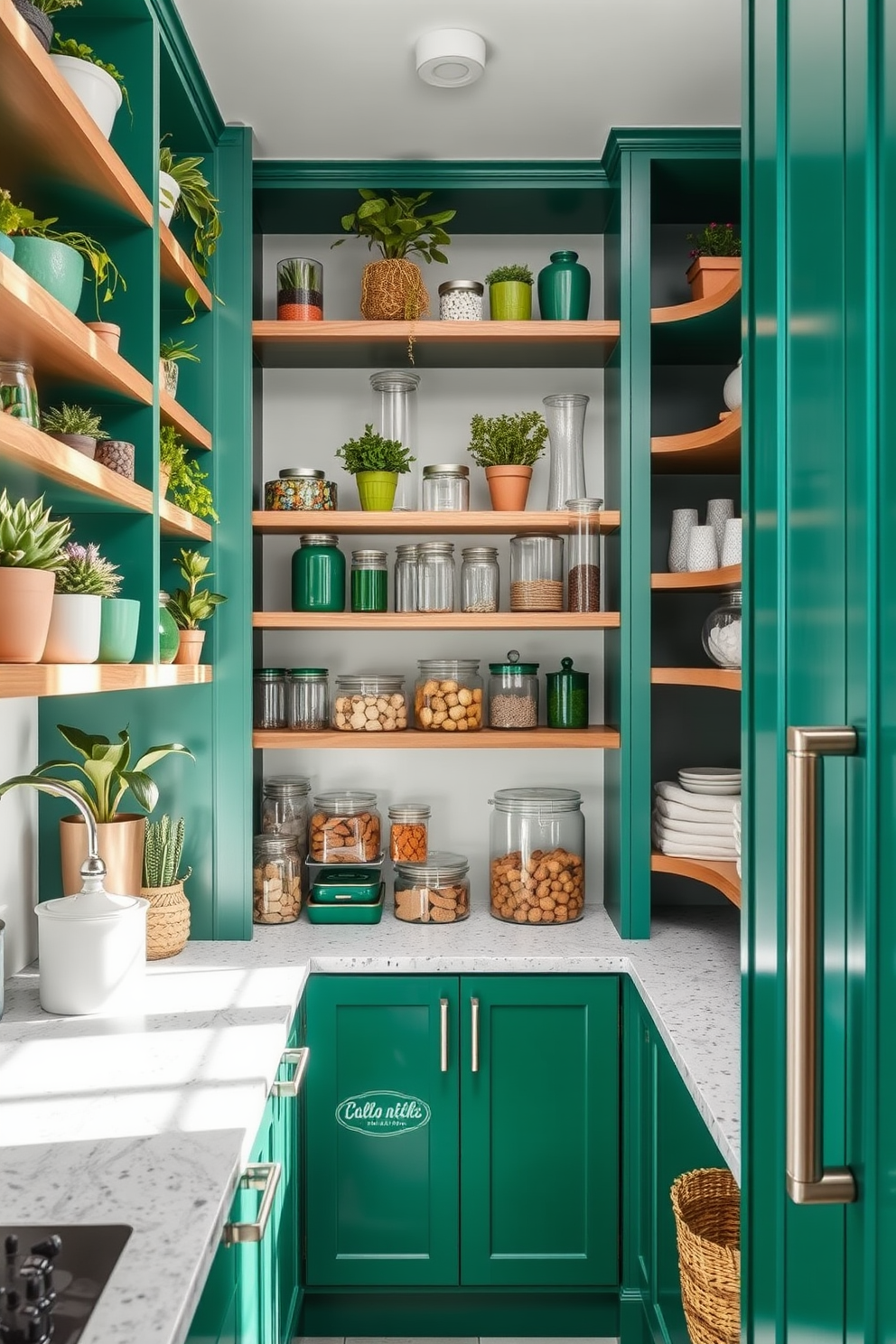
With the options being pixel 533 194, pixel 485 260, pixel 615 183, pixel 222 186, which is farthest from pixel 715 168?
pixel 222 186

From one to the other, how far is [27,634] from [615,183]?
1917 millimetres

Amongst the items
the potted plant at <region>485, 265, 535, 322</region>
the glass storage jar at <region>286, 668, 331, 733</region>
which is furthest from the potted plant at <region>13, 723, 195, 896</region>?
the potted plant at <region>485, 265, 535, 322</region>

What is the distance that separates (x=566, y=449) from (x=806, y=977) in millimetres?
2106

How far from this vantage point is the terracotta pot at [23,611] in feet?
4.44

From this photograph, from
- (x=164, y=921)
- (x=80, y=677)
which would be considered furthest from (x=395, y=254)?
(x=164, y=921)

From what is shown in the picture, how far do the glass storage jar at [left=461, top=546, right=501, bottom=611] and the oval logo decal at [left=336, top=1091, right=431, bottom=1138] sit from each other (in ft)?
3.81

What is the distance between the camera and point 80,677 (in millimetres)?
1565

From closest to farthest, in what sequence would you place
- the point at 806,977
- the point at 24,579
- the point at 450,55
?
1. the point at 806,977
2. the point at 24,579
3. the point at 450,55

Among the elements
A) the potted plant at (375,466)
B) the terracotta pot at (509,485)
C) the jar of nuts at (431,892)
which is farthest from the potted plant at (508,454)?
the jar of nuts at (431,892)

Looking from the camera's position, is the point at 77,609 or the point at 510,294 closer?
the point at 77,609

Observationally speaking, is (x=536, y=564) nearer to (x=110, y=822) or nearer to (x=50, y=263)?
(x=110, y=822)

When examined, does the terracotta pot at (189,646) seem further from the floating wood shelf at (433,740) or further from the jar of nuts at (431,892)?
the jar of nuts at (431,892)

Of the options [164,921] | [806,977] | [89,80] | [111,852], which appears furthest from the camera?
[164,921]

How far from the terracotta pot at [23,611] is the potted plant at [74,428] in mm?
351
